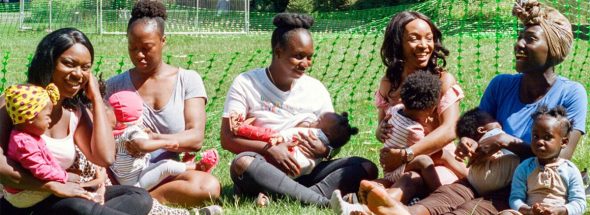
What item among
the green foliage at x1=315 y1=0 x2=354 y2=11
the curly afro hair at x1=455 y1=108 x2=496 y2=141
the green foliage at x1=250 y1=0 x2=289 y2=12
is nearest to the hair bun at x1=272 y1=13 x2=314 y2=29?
the curly afro hair at x1=455 y1=108 x2=496 y2=141

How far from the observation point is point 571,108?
4750 millimetres

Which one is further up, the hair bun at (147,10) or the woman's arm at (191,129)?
the hair bun at (147,10)

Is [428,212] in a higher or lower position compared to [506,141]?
lower

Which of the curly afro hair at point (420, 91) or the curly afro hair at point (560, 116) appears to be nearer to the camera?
the curly afro hair at point (560, 116)

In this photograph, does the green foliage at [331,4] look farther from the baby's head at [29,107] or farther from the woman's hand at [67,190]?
the baby's head at [29,107]

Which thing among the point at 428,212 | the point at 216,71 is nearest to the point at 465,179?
the point at 428,212

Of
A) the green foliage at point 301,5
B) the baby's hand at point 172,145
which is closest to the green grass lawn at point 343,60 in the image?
the baby's hand at point 172,145

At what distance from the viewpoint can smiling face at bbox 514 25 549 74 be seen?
4.73 metres

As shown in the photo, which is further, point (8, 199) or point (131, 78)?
point (131, 78)

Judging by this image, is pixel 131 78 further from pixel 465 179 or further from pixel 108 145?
pixel 465 179

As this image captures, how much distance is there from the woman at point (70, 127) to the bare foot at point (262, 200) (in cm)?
69

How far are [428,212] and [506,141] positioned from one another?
516 millimetres

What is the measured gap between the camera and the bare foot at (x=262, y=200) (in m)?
5.09

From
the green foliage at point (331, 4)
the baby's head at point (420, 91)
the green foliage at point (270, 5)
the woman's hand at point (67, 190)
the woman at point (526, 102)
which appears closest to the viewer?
the woman's hand at point (67, 190)
